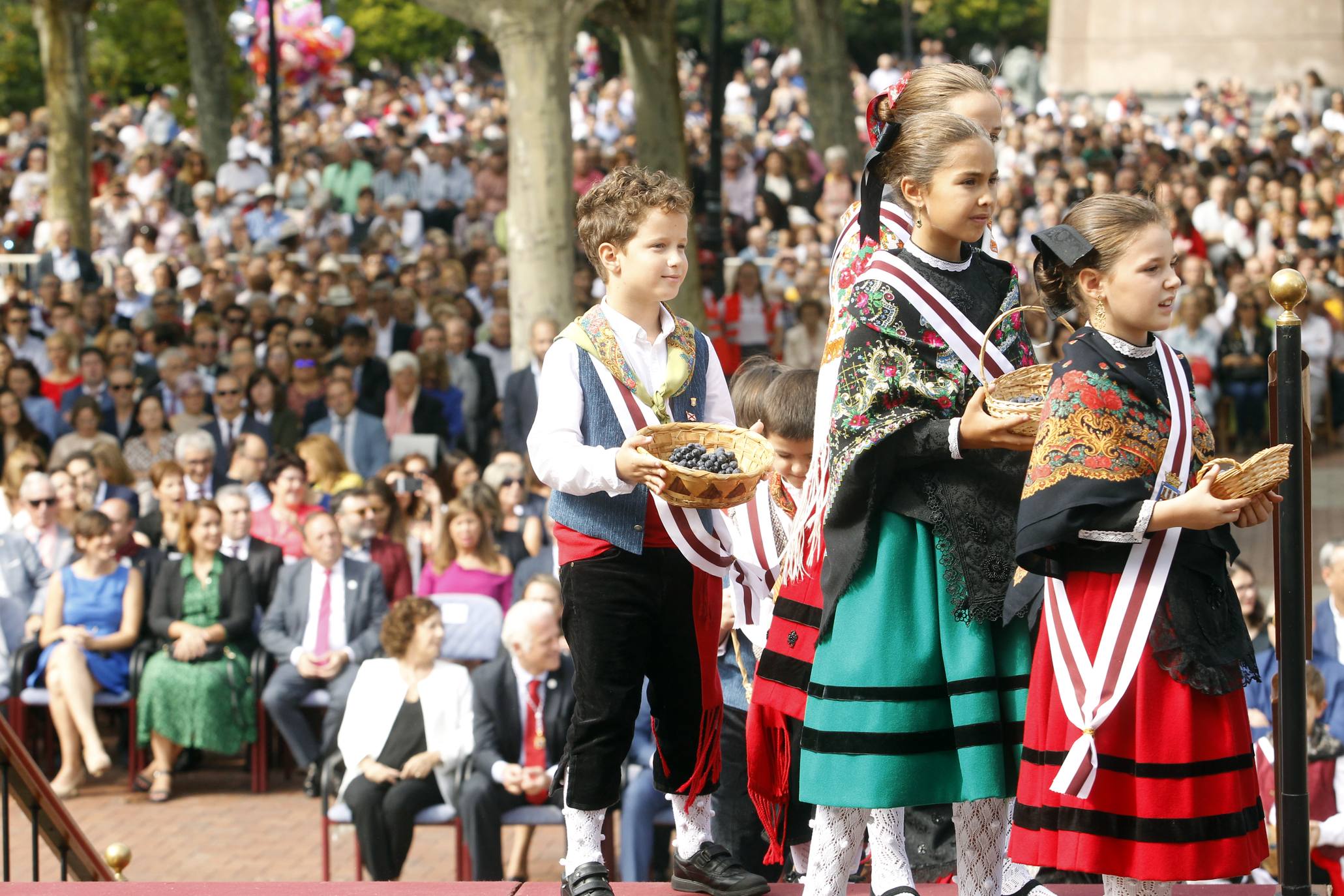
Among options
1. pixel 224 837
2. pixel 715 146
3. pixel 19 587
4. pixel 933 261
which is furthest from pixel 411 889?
pixel 715 146

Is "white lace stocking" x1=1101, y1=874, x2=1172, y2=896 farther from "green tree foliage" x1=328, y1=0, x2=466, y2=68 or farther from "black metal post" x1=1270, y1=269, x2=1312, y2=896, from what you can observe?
"green tree foliage" x1=328, y1=0, x2=466, y2=68

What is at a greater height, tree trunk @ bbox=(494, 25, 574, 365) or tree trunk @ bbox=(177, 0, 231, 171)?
tree trunk @ bbox=(177, 0, 231, 171)

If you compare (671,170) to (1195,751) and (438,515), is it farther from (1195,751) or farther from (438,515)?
(1195,751)

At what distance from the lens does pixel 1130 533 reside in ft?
11.3

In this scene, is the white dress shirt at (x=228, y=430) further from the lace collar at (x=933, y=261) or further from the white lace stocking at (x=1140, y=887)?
the white lace stocking at (x=1140, y=887)

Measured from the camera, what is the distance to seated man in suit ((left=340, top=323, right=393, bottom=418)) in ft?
41.2

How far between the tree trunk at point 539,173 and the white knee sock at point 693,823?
7.64 m

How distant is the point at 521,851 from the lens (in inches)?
295

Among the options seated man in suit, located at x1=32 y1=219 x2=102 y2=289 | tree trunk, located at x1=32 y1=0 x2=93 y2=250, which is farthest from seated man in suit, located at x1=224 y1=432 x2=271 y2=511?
tree trunk, located at x1=32 y1=0 x2=93 y2=250

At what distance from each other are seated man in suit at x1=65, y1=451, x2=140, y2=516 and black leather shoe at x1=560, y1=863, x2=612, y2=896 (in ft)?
20.5

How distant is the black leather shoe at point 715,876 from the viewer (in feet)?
13.6

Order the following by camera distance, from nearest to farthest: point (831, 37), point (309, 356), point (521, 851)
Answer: point (521, 851), point (309, 356), point (831, 37)

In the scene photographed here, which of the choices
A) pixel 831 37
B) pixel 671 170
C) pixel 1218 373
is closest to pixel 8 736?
pixel 671 170

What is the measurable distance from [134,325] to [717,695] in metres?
11.7
